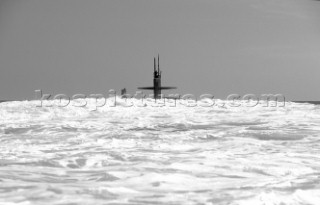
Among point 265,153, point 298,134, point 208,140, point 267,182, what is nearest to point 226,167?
point 267,182

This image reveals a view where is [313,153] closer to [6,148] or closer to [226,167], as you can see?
[226,167]

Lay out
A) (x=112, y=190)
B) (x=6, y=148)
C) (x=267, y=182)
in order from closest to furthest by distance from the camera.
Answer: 1. (x=112, y=190)
2. (x=267, y=182)
3. (x=6, y=148)

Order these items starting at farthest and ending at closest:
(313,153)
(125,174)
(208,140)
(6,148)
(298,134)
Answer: (298,134), (208,140), (6,148), (313,153), (125,174)

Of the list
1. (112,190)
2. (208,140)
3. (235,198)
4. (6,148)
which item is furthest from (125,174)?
(208,140)

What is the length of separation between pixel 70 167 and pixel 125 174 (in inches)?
32.0

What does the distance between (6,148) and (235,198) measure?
4169mm

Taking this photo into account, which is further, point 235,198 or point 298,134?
point 298,134

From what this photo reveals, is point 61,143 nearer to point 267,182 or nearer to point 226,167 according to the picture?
point 226,167

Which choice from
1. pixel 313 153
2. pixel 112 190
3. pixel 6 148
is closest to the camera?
pixel 112 190

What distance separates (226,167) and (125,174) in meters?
1.12

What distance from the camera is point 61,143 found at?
720 cm

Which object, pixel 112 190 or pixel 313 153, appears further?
pixel 313 153

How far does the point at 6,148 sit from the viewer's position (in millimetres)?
6406

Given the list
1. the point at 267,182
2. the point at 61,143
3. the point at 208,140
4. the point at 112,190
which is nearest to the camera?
the point at 112,190
